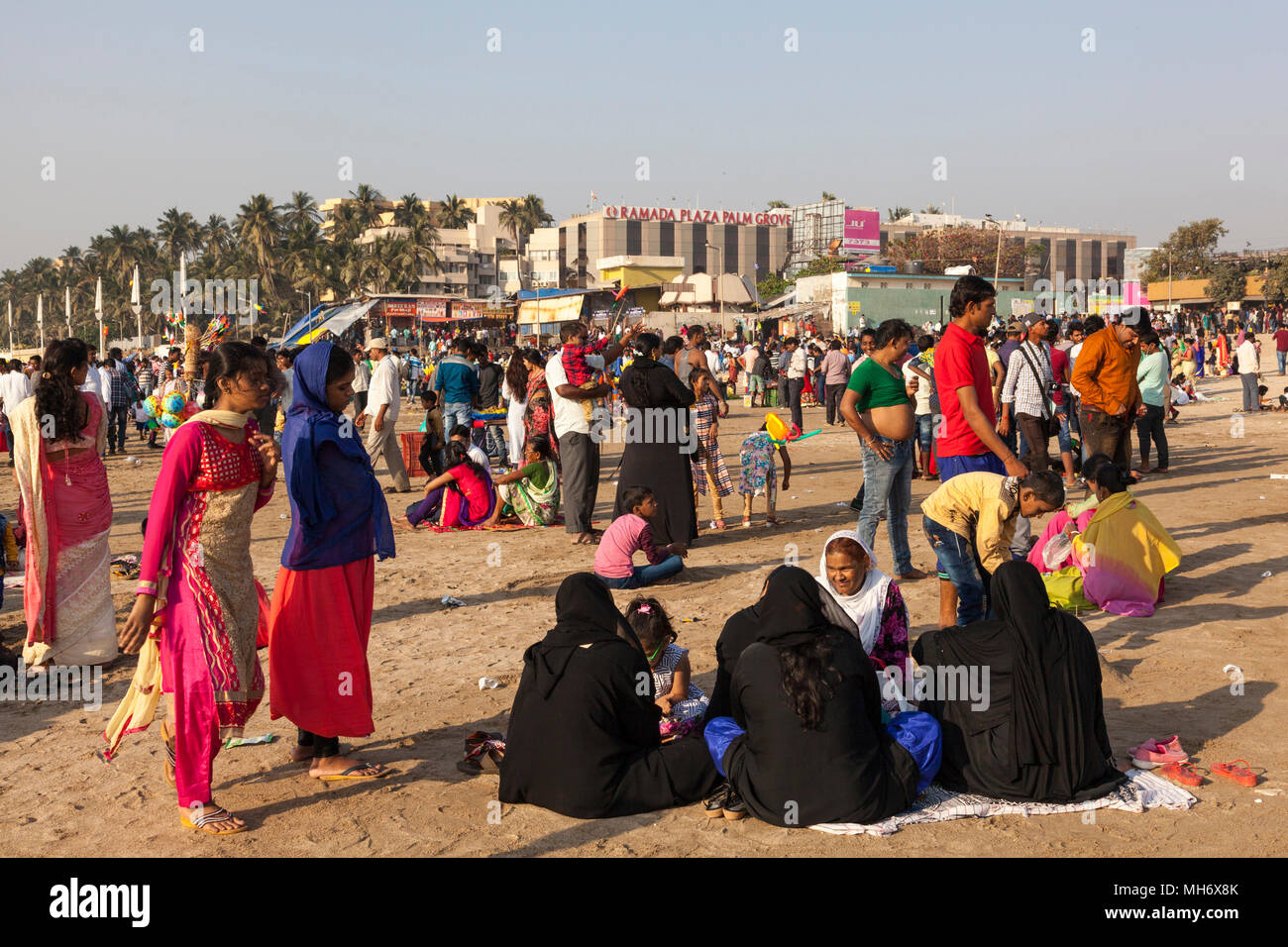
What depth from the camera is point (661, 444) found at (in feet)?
28.1

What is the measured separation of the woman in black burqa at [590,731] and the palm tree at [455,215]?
97914 mm

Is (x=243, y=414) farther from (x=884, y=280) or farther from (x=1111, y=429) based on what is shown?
(x=884, y=280)

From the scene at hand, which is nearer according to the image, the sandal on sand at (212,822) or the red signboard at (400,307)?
the sandal on sand at (212,822)

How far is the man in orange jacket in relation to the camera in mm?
9836

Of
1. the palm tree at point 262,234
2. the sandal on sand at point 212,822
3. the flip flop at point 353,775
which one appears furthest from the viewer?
the palm tree at point 262,234

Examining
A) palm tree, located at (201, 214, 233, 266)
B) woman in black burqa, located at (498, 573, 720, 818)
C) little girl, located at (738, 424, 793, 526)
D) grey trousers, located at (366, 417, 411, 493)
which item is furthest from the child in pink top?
palm tree, located at (201, 214, 233, 266)

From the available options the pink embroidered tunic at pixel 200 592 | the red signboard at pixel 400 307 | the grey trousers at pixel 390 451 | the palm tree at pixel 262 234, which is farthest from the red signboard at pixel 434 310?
the pink embroidered tunic at pixel 200 592

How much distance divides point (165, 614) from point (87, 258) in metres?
121

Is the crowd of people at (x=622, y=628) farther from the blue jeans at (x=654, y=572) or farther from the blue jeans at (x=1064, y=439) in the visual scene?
the blue jeans at (x=1064, y=439)

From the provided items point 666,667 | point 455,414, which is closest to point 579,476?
point 455,414

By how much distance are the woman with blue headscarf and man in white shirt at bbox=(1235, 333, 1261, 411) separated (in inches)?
735

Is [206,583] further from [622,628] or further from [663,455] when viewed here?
[663,455]

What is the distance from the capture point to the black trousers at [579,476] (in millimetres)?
9430

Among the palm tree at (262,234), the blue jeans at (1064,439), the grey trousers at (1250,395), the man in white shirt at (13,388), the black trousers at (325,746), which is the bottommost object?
the black trousers at (325,746)
